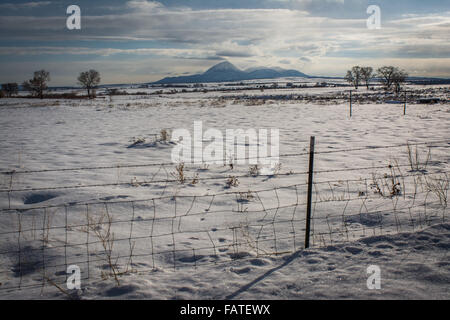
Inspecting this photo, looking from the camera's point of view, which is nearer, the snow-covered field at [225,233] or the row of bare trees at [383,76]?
the snow-covered field at [225,233]

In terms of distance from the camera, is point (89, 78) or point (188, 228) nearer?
point (188, 228)

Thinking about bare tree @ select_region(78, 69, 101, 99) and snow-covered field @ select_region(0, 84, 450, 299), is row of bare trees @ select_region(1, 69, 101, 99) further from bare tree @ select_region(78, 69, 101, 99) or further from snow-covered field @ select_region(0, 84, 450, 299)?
snow-covered field @ select_region(0, 84, 450, 299)

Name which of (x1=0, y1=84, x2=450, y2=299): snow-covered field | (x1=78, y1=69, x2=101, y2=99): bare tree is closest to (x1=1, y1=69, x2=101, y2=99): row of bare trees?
(x1=78, y1=69, x2=101, y2=99): bare tree

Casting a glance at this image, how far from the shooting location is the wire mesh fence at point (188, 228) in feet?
12.7

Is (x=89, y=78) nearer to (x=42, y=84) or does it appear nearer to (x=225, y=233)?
(x=42, y=84)

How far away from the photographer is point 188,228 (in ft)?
15.9

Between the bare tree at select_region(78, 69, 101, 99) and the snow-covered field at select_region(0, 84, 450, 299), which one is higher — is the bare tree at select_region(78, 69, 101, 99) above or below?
above

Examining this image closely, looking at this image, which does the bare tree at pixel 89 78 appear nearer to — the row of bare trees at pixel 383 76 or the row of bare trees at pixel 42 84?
the row of bare trees at pixel 42 84

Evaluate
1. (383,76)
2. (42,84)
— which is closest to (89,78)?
(42,84)

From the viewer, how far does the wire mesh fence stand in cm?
386

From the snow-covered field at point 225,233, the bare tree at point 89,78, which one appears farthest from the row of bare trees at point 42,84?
the snow-covered field at point 225,233

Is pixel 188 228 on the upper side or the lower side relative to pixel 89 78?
lower
